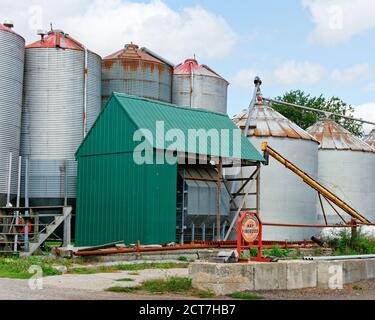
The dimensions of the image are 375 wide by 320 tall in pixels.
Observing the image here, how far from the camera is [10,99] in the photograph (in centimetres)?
3238

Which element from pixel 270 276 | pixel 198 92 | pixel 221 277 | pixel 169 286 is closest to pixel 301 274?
pixel 270 276

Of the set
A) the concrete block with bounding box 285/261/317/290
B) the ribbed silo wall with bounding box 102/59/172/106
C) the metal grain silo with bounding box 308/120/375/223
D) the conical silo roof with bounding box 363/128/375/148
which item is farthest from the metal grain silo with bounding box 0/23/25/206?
the conical silo roof with bounding box 363/128/375/148

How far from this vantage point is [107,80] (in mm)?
37281

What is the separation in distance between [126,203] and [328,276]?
11.8 m

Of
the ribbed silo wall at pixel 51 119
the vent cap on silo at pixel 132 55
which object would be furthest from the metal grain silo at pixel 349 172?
the ribbed silo wall at pixel 51 119

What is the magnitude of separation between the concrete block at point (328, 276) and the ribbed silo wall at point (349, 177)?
29853mm

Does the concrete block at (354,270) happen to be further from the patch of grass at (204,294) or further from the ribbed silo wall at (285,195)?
the ribbed silo wall at (285,195)

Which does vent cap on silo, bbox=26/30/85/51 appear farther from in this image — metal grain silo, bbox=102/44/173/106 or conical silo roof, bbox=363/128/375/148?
conical silo roof, bbox=363/128/375/148

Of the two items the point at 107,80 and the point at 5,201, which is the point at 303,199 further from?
the point at 5,201

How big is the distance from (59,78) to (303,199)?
1588 centimetres

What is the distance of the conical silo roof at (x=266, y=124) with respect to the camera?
3991 centimetres

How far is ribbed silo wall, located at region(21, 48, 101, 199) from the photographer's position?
3372 cm

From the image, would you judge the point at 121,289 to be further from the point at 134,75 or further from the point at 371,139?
the point at 371,139

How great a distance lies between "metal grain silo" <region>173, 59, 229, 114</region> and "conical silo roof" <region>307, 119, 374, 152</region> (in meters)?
11.0
